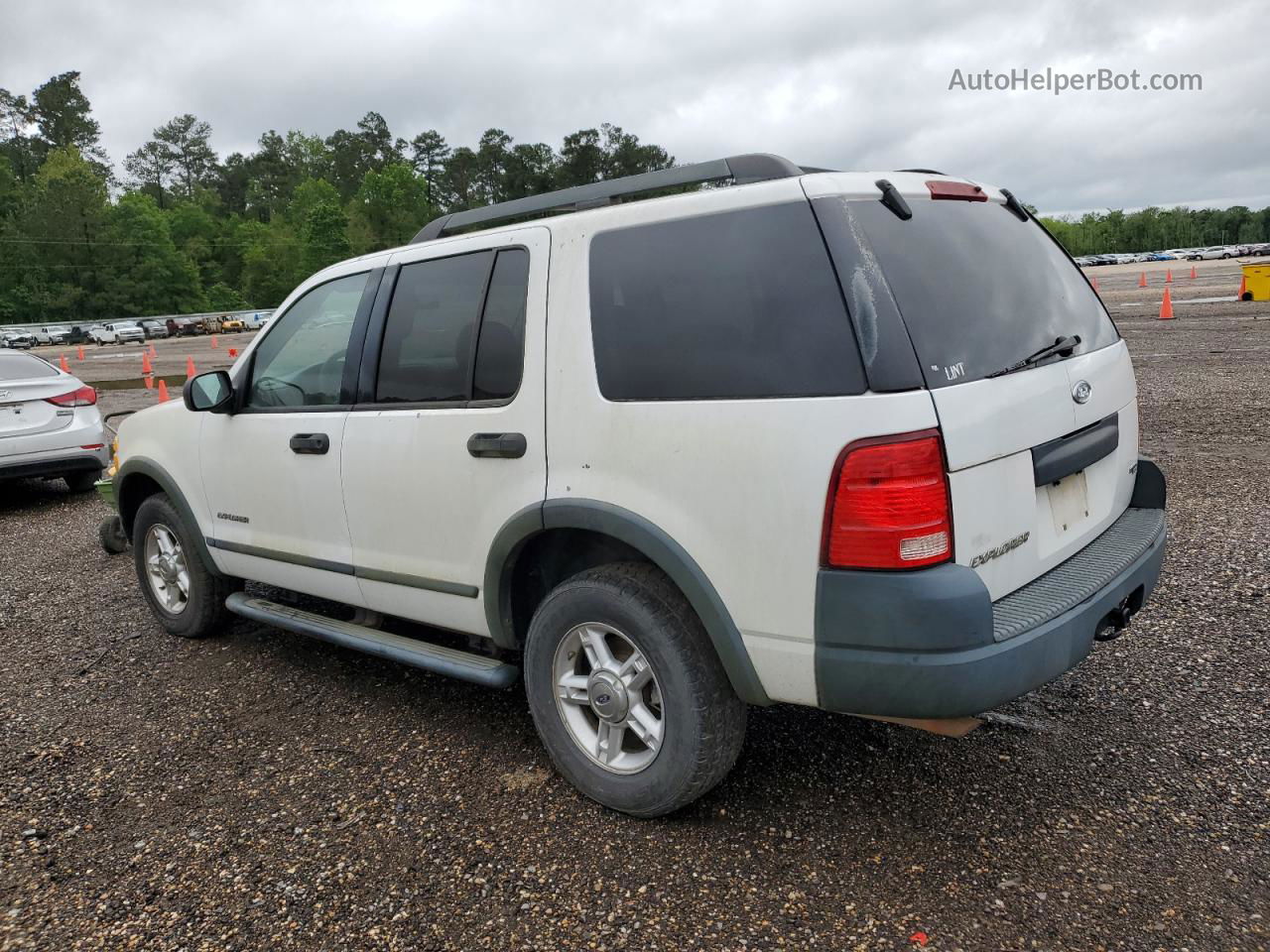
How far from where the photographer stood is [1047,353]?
9.08ft

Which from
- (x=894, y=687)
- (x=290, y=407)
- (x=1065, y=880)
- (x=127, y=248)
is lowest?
(x=1065, y=880)

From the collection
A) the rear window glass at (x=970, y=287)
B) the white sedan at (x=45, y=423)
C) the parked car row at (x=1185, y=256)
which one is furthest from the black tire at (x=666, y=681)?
the parked car row at (x=1185, y=256)

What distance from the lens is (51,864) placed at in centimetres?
297

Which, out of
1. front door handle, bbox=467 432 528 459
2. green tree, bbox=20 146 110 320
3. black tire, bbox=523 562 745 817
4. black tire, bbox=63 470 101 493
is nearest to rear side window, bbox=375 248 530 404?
front door handle, bbox=467 432 528 459

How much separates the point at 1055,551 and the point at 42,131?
12329 centimetres

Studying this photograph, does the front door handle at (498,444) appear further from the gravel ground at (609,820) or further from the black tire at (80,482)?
the black tire at (80,482)

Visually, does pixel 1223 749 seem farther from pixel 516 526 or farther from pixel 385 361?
pixel 385 361

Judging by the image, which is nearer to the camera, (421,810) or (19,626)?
(421,810)

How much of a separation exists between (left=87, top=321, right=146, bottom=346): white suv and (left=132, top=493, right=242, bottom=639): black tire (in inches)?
2447

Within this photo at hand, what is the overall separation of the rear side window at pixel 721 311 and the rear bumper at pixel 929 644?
0.53 metres

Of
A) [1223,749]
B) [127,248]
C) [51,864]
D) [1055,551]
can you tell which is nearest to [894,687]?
[1055,551]

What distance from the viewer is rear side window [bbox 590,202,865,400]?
2.48 meters

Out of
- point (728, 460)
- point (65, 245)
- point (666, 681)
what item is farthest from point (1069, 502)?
point (65, 245)

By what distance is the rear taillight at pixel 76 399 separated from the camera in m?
8.58
